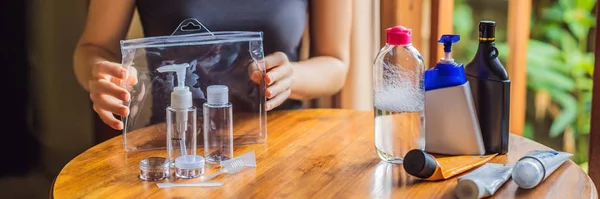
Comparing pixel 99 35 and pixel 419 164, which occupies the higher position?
pixel 99 35

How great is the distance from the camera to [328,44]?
1.57 meters

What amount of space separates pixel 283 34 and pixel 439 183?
60cm

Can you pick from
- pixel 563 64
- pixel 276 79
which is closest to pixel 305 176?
pixel 276 79

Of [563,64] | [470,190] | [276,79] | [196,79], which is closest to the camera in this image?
[470,190]

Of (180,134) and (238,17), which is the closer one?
(180,134)

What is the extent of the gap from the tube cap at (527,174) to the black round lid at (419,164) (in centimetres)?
11

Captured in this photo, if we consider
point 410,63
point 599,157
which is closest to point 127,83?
point 410,63

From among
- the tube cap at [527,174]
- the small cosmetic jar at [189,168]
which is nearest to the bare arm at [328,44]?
the small cosmetic jar at [189,168]

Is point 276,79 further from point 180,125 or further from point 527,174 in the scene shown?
point 527,174

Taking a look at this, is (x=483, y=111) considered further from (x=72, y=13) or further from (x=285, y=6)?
(x=72, y=13)

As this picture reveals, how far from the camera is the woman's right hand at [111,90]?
3.70 feet

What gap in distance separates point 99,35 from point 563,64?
1.16 m

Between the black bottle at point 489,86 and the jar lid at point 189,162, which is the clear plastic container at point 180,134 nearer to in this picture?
the jar lid at point 189,162

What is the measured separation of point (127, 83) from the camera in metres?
1.13
